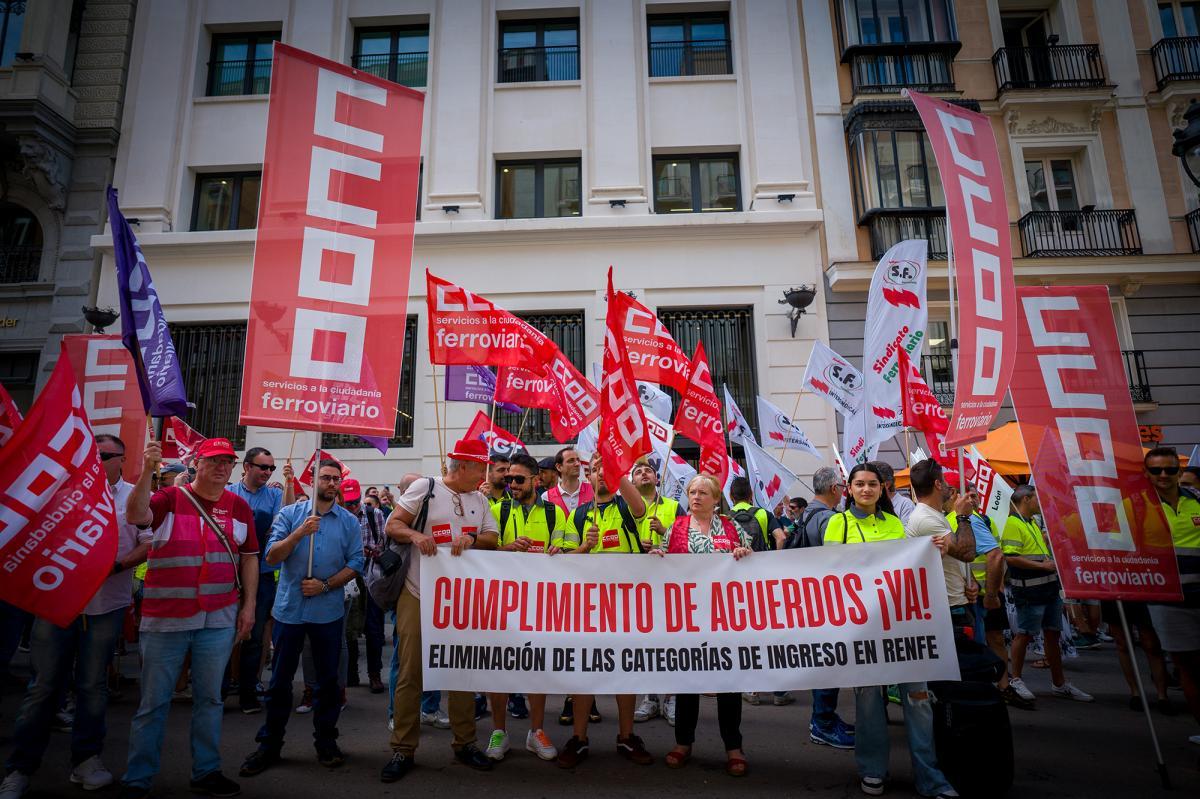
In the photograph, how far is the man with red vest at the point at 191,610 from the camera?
4.09m

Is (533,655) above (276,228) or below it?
below

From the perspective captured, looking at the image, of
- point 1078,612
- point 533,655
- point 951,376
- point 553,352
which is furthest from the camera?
point 951,376

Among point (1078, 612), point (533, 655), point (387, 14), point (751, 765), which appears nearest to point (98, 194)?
point (387, 14)

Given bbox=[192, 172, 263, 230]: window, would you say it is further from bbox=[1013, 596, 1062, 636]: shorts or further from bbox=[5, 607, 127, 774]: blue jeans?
bbox=[1013, 596, 1062, 636]: shorts

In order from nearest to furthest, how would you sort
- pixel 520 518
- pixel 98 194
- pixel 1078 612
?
pixel 520 518
pixel 1078 612
pixel 98 194

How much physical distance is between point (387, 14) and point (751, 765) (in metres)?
17.4

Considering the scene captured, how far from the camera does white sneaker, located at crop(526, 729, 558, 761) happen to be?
194 inches

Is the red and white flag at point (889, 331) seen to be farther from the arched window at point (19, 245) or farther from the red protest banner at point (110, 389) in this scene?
the arched window at point (19, 245)

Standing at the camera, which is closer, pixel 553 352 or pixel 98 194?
pixel 553 352

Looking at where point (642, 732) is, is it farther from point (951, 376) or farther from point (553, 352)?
point (951, 376)

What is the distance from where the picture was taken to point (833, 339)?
1407 centimetres

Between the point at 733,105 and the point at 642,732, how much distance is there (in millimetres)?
14031

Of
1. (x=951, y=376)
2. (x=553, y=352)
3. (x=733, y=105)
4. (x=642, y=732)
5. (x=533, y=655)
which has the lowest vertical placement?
(x=642, y=732)

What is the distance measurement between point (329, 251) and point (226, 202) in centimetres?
1331
